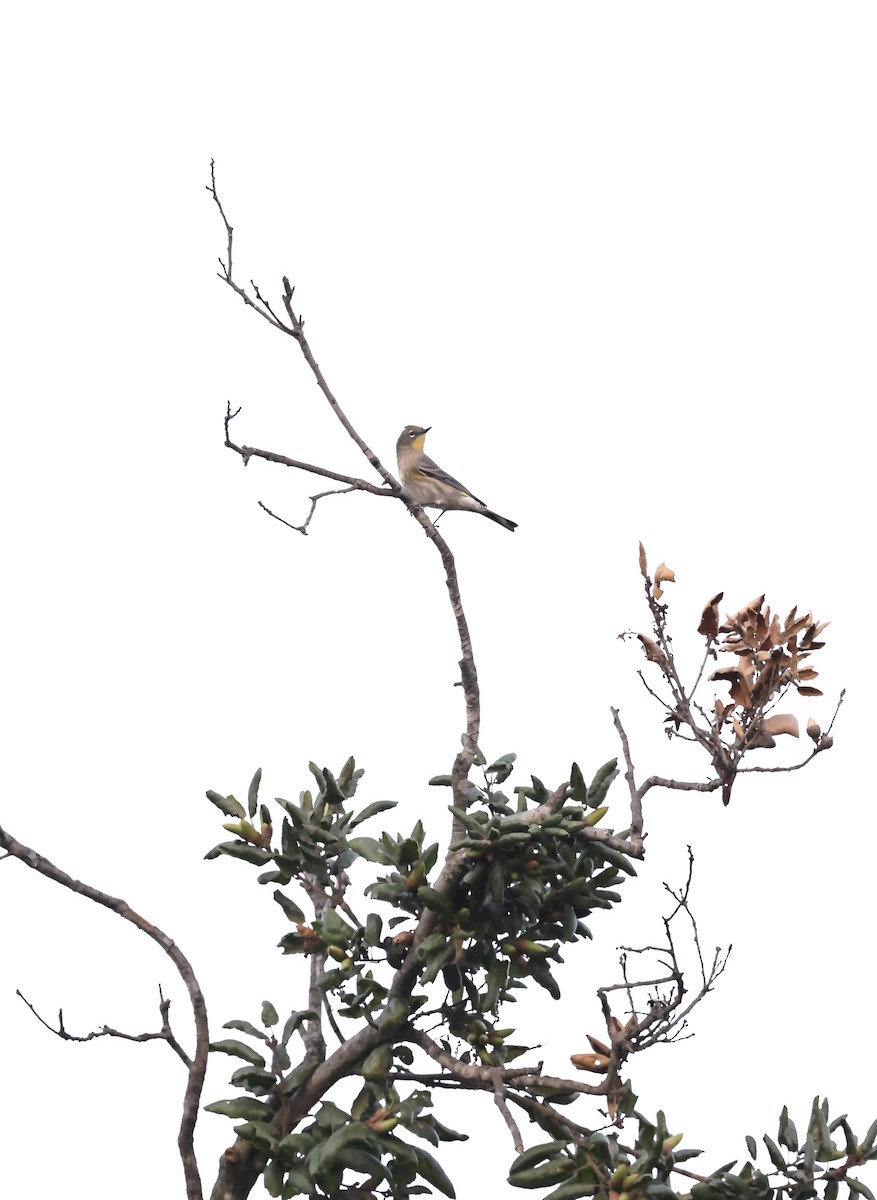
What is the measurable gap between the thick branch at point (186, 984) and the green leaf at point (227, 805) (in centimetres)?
56

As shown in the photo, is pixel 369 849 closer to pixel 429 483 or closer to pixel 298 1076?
pixel 298 1076

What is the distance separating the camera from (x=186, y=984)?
4957 mm

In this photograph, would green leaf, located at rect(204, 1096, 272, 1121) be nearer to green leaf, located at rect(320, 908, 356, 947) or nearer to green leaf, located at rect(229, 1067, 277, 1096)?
green leaf, located at rect(229, 1067, 277, 1096)

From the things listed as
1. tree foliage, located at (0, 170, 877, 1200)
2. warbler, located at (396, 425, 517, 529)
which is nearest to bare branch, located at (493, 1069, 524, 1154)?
tree foliage, located at (0, 170, 877, 1200)

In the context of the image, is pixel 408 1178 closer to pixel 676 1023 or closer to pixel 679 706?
pixel 676 1023

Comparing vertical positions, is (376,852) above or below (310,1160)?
above

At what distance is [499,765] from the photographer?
4758 mm

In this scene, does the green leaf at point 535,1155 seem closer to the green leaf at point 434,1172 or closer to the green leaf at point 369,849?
the green leaf at point 434,1172

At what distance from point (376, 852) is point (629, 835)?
827 mm

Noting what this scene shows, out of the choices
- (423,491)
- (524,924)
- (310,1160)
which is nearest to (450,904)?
(524,924)

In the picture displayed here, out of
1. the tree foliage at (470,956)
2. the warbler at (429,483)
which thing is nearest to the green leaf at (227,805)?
the tree foliage at (470,956)

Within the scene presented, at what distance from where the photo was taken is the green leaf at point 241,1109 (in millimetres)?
4645

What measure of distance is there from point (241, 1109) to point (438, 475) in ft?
18.0

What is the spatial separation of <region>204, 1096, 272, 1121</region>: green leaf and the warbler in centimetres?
521
